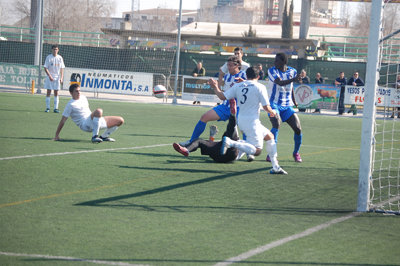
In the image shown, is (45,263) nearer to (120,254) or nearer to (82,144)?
(120,254)

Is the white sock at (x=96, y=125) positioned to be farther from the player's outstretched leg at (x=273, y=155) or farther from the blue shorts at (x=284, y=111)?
the player's outstretched leg at (x=273, y=155)

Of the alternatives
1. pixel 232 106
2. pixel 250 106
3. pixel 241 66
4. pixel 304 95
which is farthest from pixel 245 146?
pixel 304 95

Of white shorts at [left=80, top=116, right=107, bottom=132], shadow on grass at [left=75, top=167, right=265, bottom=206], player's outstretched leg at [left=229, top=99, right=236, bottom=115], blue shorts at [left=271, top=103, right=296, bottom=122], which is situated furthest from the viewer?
white shorts at [left=80, top=116, right=107, bottom=132]

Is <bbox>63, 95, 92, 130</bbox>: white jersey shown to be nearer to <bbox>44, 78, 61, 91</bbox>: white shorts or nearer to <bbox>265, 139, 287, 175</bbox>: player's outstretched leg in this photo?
<bbox>265, 139, 287, 175</bbox>: player's outstretched leg

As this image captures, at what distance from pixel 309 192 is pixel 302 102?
20.0 meters

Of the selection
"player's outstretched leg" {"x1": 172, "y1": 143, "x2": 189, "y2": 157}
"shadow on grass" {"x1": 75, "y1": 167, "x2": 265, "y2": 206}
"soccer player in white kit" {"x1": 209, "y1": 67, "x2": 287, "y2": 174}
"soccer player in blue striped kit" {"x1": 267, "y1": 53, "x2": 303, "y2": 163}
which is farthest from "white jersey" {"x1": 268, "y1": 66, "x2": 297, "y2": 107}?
"player's outstretched leg" {"x1": 172, "y1": 143, "x2": 189, "y2": 157}

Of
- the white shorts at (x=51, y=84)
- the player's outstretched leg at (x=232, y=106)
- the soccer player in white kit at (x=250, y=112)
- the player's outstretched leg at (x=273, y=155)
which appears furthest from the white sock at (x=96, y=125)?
the white shorts at (x=51, y=84)

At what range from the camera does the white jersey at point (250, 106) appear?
9.29 meters

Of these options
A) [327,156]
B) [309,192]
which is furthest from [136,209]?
[327,156]

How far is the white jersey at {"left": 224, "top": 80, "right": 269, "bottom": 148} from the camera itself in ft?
30.5

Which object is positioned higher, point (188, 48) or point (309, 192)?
point (188, 48)

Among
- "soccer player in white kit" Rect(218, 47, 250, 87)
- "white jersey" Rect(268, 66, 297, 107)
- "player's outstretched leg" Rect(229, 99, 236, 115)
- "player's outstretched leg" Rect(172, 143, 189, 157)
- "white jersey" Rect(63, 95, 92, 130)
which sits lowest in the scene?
"player's outstretched leg" Rect(172, 143, 189, 157)

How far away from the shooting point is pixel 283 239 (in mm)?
5504

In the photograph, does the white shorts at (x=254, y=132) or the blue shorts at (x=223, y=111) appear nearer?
the white shorts at (x=254, y=132)
